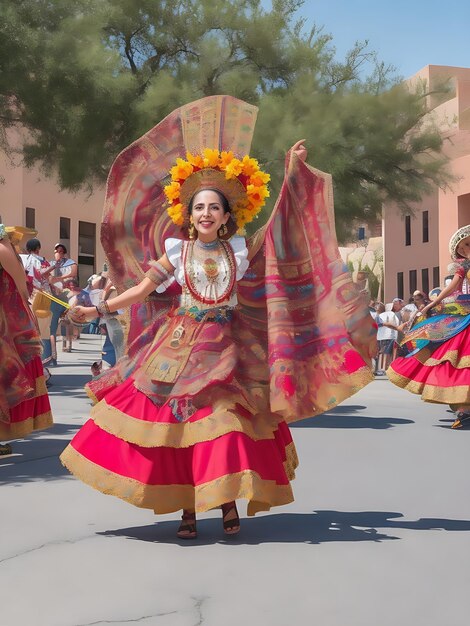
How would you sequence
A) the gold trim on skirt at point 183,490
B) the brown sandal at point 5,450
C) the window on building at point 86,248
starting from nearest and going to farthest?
the gold trim on skirt at point 183,490, the brown sandal at point 5,450, the window on building at point 86,248

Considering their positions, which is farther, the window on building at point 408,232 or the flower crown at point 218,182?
the window on building at point 408,232

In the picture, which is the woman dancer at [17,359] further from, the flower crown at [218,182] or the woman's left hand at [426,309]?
the woman's left hand at [426,309]

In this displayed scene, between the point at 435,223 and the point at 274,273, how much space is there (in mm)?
45098

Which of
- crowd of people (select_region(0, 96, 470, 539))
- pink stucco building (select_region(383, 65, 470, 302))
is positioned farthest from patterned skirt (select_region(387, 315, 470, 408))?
pink stucco building (select_region(383, 65, 470, 302))

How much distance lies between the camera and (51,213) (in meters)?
49.3

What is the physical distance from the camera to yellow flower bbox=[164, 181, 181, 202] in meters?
6.13

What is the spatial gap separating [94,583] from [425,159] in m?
23.9

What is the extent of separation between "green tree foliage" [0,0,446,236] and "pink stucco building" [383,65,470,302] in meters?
12.2

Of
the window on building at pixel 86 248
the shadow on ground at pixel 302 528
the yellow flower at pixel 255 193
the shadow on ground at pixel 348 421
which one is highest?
the window on building at pixel 86 248

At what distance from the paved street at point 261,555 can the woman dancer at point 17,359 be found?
0.29 meters

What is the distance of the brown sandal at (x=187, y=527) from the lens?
18.5 ft

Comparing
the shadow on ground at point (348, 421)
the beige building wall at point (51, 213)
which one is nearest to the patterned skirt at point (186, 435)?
the shadow on ground at point (348, 421)

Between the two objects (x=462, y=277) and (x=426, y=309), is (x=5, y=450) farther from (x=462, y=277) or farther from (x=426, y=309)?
(x=462, y=277)

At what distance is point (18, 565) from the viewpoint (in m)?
5.01
